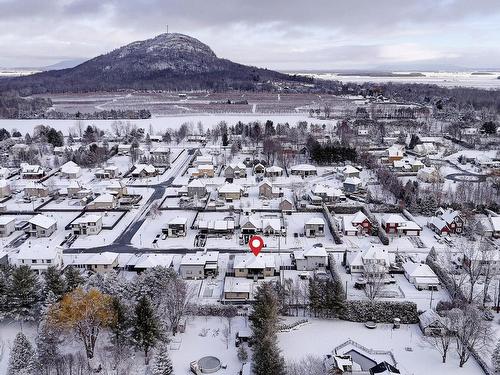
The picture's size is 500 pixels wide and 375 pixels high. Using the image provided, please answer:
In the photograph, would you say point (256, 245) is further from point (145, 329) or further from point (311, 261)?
point (145, 329)

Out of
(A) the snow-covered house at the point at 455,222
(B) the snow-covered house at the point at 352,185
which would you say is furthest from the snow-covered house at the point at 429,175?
(A) the snow-covered house at the point at 455,222

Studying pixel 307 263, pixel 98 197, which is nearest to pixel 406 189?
pixel 307 263

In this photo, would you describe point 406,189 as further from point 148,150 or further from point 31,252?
point 148,150

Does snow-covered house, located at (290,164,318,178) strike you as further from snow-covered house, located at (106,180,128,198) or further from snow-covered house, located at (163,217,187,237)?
snow-covered house, located at (163,217,187,237)

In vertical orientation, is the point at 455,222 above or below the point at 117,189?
below

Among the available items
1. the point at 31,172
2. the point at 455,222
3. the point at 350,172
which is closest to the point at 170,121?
the point at 31,172

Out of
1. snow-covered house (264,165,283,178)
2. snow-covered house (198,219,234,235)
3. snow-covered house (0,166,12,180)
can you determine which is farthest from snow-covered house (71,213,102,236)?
snow-covered house (264,165,283,178)
